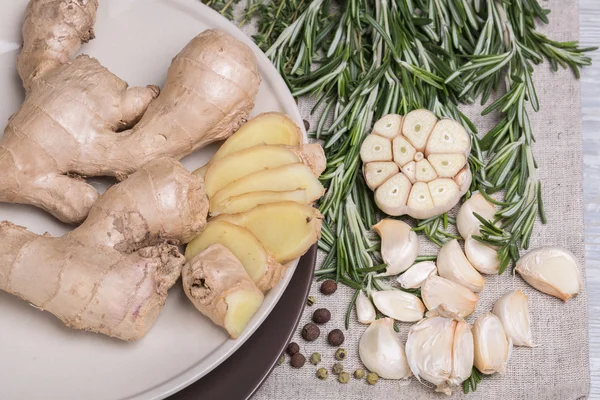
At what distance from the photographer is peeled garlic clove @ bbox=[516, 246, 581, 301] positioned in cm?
162

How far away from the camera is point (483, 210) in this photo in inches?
65.0

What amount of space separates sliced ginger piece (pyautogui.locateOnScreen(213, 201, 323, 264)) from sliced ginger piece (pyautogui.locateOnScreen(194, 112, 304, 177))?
15cm

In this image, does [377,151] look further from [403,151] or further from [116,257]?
[116,257]

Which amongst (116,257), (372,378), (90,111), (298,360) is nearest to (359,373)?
(372,378)

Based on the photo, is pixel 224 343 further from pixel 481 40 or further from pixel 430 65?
pixel 481 40

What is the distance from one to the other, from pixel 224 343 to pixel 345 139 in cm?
57

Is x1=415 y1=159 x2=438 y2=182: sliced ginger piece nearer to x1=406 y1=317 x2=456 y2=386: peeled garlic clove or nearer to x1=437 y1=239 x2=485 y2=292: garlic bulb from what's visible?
x1=437 y1=239 x2=485 y2=292: garlic bulb

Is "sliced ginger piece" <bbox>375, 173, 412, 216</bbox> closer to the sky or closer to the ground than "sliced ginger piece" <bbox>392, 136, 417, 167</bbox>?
closer to the ground

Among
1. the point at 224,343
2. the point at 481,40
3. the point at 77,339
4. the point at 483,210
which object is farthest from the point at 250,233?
the point at 481,40

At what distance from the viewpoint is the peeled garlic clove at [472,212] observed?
1646mm

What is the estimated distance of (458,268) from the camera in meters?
1.62

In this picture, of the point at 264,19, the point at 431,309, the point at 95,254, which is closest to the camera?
the point at 95,254

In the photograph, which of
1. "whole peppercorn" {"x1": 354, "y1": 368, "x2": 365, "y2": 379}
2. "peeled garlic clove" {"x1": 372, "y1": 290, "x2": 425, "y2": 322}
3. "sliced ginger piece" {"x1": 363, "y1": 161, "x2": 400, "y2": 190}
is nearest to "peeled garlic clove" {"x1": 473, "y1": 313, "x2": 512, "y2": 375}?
"peeled garlic clove" {"x1": 372, "y1": 290, "x2": 425, "y2": 322}

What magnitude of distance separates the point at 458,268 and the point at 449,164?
0.23 m
